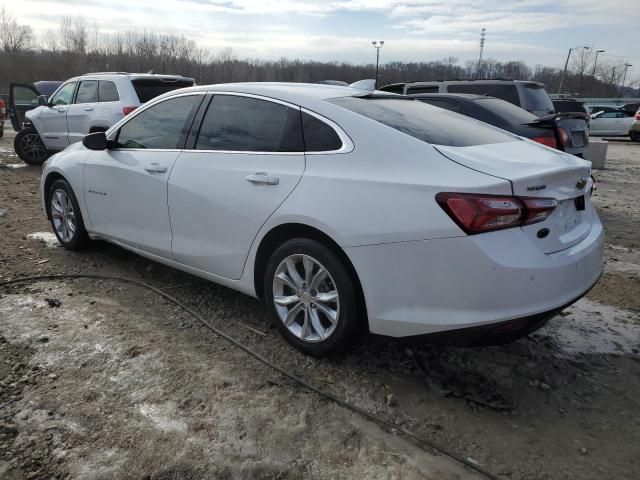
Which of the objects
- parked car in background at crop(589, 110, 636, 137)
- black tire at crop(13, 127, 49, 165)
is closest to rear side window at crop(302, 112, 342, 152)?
black tire at crop(13, 127, 49, 165)

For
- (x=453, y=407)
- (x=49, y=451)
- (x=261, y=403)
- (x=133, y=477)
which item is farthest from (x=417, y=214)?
(x=49, y=451)

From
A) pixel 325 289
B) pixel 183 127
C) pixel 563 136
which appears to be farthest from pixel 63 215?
pixel 563 136

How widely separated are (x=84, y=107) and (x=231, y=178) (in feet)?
26.3

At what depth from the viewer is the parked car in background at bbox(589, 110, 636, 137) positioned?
23141 mm

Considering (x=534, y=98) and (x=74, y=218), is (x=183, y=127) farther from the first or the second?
(x=534, y=98)

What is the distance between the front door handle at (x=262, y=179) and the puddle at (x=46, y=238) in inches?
123

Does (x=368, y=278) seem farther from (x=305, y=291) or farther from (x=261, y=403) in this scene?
(x=261, y=403)

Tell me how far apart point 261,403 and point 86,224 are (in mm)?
2897

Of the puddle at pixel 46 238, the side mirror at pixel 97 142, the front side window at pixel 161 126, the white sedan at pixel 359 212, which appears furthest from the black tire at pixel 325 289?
the puddle at pixel 46 238

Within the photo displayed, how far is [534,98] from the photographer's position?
880cm

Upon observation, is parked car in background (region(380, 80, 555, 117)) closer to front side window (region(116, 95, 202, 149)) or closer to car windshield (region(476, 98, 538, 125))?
car windshield (region(476, 98, 538, 125))

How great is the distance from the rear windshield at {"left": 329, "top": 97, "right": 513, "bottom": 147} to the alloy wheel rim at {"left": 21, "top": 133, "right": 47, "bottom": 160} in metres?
10.3

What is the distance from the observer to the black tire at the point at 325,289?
9.40ft

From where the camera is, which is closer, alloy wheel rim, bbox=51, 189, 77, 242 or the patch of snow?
the patch of snow
